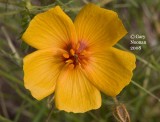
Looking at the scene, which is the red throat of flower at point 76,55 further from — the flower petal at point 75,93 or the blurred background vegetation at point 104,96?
the blurred background vegetation at point 104,96

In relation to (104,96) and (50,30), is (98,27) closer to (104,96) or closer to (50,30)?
(50,30)

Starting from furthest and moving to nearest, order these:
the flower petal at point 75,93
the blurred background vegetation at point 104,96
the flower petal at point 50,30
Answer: the blurred background vegetation at point 104,96 < the flower petal at point 75,93 < the flower petal at point 50,30

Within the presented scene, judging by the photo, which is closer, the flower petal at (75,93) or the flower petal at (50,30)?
the flower petal at (50,30)

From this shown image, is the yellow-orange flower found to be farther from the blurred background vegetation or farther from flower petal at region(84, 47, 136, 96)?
the blurred background vegetation

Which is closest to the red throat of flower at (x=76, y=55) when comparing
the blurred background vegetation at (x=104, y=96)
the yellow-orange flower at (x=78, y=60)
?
the yellow-orange flower at (x=78, y=60)

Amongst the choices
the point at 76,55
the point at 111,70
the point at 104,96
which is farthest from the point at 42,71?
the point at 104,96

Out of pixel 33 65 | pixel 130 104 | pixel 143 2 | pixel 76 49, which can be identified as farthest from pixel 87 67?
pixel 143 2

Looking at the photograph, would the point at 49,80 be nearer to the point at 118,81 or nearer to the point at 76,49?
the point at 76,49
